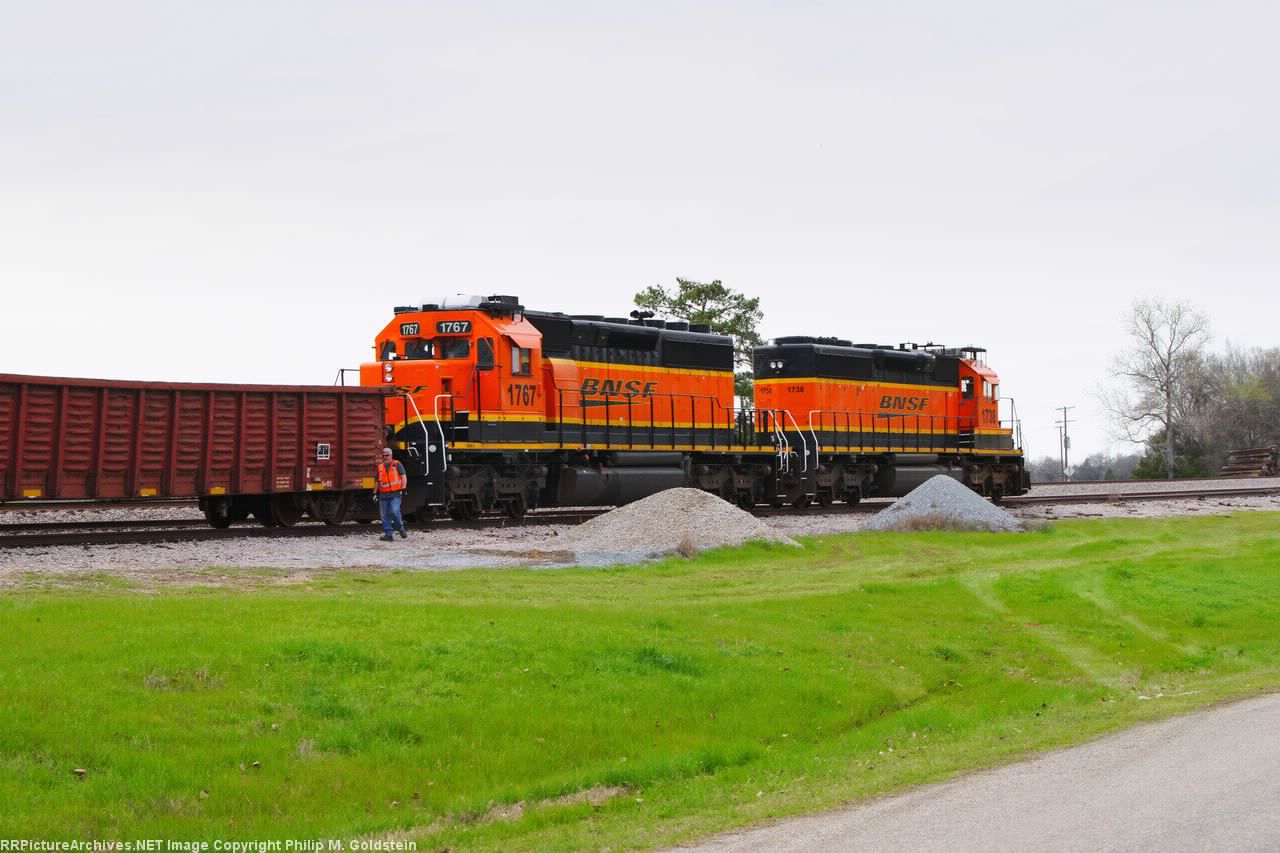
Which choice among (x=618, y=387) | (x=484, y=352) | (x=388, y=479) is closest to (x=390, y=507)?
(x=388, y=479)

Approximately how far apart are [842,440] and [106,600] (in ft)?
85.9

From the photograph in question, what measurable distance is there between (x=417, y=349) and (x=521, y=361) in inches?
86.8

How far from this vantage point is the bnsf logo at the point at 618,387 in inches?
1202

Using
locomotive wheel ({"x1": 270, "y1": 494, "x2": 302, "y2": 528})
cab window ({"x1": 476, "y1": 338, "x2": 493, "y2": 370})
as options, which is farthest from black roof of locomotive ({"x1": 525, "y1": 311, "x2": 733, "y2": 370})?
locomotive wheel ({"x1": 270, "y1": 494, "x2": 302, "y2": 528})

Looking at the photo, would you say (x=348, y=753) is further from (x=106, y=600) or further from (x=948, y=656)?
(x=948, y=656)

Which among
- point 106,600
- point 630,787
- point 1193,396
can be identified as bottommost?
point 630,787

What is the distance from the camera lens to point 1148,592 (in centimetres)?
2095

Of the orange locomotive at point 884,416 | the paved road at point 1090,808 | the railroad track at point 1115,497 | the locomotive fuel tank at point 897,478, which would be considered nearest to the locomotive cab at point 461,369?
the orange locomotive at point 884,416

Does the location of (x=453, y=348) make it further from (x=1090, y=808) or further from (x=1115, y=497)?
(x=1115, y=497)

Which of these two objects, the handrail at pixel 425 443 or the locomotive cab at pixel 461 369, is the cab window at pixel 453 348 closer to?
the locomotive cab at pixel 461 369

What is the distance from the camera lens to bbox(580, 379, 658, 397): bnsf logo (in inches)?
1202

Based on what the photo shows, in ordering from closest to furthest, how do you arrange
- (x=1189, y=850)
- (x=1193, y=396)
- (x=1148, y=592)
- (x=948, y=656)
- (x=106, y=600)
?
(x=1189, y=850) → (x=106, y=600) → (x=948, y=656) → (x=1148, y=592) → (x=1193, y=396)

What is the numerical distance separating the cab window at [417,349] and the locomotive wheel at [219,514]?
520cm

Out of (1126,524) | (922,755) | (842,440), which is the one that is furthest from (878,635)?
(842,440)
